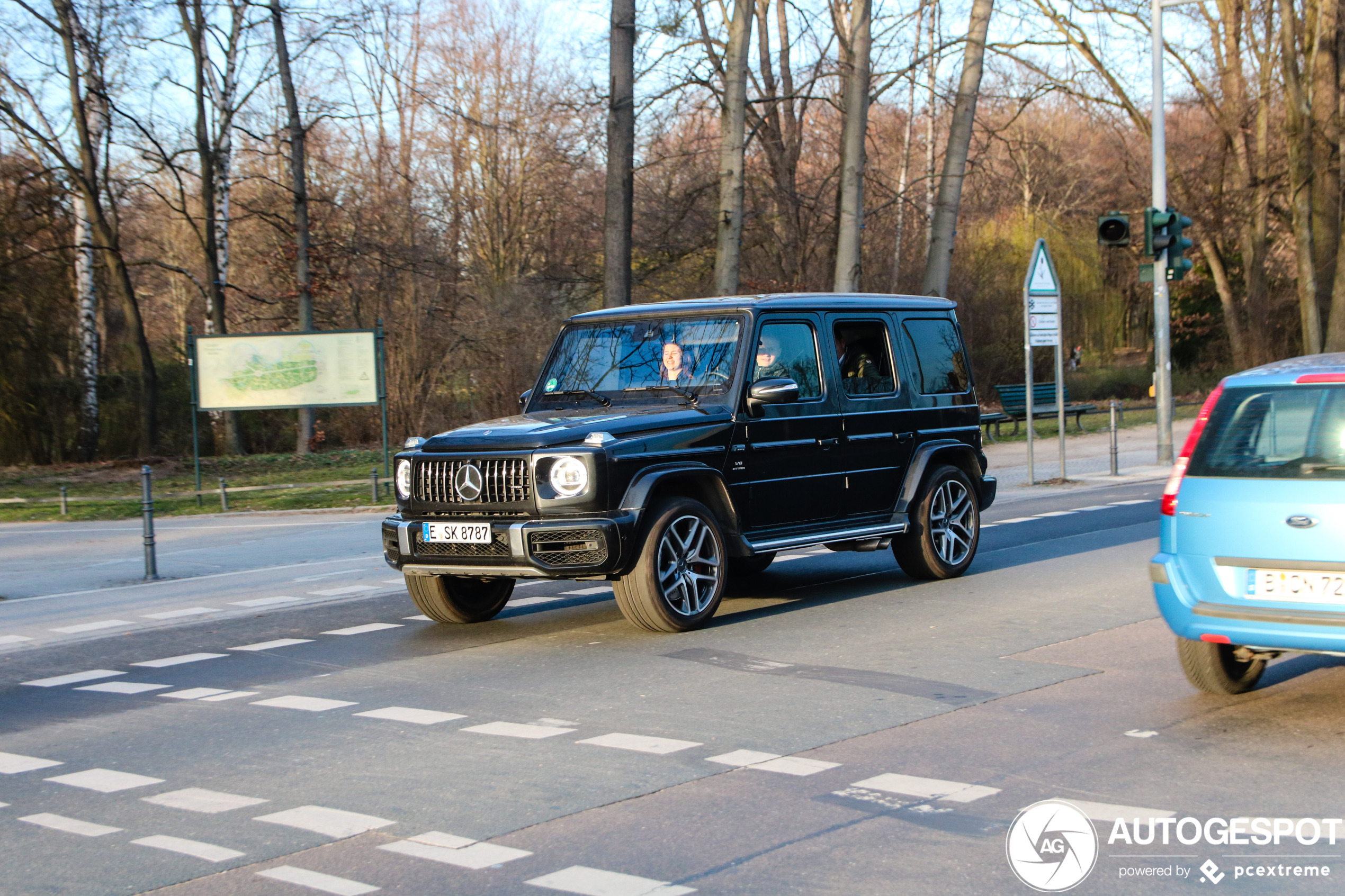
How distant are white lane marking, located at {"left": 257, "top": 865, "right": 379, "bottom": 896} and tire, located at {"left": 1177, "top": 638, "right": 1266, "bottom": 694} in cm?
396

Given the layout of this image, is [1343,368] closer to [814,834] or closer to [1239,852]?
[1239,852]

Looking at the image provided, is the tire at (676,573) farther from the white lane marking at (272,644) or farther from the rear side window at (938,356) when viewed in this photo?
the rear side window at (938,356)

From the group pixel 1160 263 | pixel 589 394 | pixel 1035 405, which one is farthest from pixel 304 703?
pixel 1035 405

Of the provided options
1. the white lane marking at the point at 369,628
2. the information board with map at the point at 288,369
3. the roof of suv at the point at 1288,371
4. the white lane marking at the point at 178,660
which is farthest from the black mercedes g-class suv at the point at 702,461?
the information board with map at the point at 288,369

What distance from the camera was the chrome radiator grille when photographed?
867 cm

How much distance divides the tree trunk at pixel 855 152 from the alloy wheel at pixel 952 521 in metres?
12.8

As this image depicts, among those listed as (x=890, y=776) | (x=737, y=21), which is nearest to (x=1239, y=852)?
(x=890, y=776)

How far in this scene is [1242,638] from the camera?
20.3 ft

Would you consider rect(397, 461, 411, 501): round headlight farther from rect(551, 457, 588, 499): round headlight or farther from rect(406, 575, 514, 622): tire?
rect(551, 457, 588, 499): round headlight

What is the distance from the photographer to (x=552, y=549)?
336 inches

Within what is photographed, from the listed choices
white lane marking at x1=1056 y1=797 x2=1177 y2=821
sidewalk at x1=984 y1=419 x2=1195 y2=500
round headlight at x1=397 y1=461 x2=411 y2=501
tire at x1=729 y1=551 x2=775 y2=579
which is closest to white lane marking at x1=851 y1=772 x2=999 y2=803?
white lane marking at x1=1056 y1=797 x2=1177 y2=821

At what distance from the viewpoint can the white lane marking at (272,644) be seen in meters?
9.31

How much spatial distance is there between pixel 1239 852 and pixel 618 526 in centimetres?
445

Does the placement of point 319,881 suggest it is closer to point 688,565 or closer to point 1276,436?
point 1276,436
